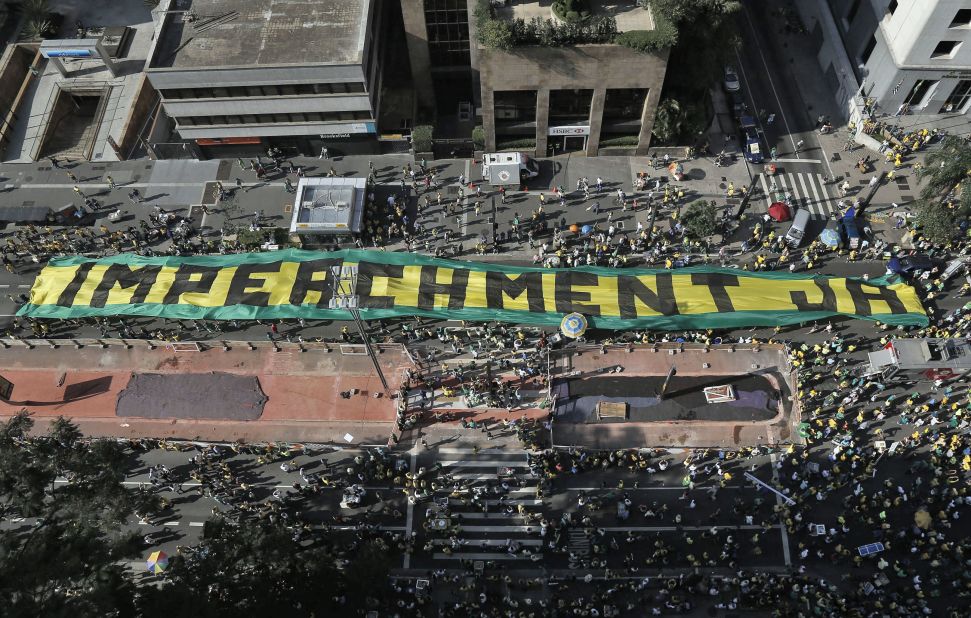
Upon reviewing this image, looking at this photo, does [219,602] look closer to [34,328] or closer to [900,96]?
[34,328]

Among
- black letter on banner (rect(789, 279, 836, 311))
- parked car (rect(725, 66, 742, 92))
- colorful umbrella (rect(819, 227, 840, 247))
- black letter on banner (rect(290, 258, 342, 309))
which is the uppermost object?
parked car (rect(725, 66, 742, 92))

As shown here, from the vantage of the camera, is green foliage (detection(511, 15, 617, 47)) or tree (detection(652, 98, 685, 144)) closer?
green foliage (detection(511, 15, 617, 47))

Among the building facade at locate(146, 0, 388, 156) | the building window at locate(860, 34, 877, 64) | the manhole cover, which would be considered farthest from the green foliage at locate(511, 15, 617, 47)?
the manhole cover

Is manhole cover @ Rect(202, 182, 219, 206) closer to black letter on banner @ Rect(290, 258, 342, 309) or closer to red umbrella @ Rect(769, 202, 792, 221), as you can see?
black letter on banner @ Rect(290, 258, 342, 309)

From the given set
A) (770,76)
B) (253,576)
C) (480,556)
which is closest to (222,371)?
(253,576)

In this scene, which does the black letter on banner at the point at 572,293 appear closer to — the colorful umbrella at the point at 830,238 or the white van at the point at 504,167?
the white van at the point at 504,167

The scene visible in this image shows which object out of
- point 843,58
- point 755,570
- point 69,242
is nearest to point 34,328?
point 69,242
